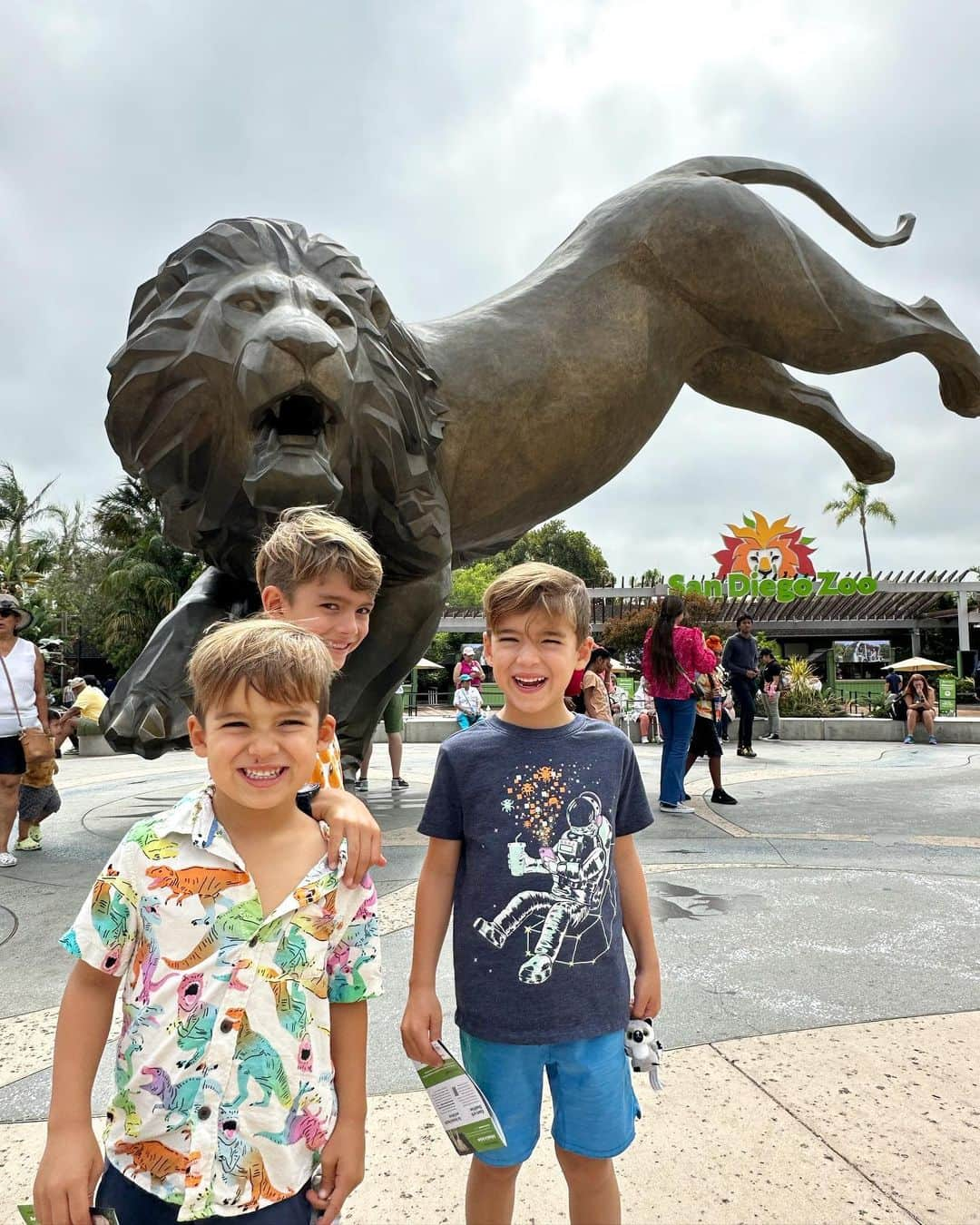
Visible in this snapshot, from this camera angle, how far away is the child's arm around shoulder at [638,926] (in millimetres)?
1476

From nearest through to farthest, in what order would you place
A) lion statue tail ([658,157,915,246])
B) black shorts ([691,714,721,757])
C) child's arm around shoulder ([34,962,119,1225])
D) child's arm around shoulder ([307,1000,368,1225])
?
child's arm around shoulder ([34,962,119,1225]) → child's arm around shoulder ([307,1000,368,1225]) → lion statue tail ([658,157,915,246]) → black shorts ([691,714,721,757])

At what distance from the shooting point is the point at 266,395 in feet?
9.61

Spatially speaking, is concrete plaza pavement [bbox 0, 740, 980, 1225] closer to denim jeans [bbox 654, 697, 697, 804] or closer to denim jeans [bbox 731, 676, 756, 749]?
denim jeans [bbox 654, 697, 697, 804]

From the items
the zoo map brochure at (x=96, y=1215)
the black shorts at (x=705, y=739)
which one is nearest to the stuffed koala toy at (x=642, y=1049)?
the zoo map brochure at (x=96, y=1215)

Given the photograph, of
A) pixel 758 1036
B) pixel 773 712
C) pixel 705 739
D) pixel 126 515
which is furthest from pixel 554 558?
pixel 758 1036

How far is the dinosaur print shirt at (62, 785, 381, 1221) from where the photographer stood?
1.05 metres

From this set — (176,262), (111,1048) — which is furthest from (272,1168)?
(176,262)

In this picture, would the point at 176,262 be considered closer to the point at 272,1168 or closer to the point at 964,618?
the point at 272,1168

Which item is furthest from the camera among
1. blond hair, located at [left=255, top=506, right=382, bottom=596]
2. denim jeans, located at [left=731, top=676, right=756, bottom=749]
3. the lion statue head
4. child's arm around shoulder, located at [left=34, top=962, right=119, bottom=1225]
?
denim jeans, located at [left=731, top=676, right=756, bottom=749]

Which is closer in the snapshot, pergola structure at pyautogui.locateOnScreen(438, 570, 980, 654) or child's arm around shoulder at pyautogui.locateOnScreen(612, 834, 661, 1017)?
child's arm around shoulder at pyautogui.locateOnScreen(612, 834, 661, 1017)

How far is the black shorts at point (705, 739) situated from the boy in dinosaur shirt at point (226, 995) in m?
4.58

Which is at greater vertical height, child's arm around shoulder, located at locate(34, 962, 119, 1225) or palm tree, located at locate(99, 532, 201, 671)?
palm tree, located at locate(99, 532, 201, 671)

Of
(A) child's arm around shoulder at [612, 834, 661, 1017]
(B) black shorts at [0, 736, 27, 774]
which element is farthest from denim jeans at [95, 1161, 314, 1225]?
(B) black shorts at [0, 736, 27, 774]

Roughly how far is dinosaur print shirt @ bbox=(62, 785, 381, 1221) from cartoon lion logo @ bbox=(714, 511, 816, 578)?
32652 millimetres
